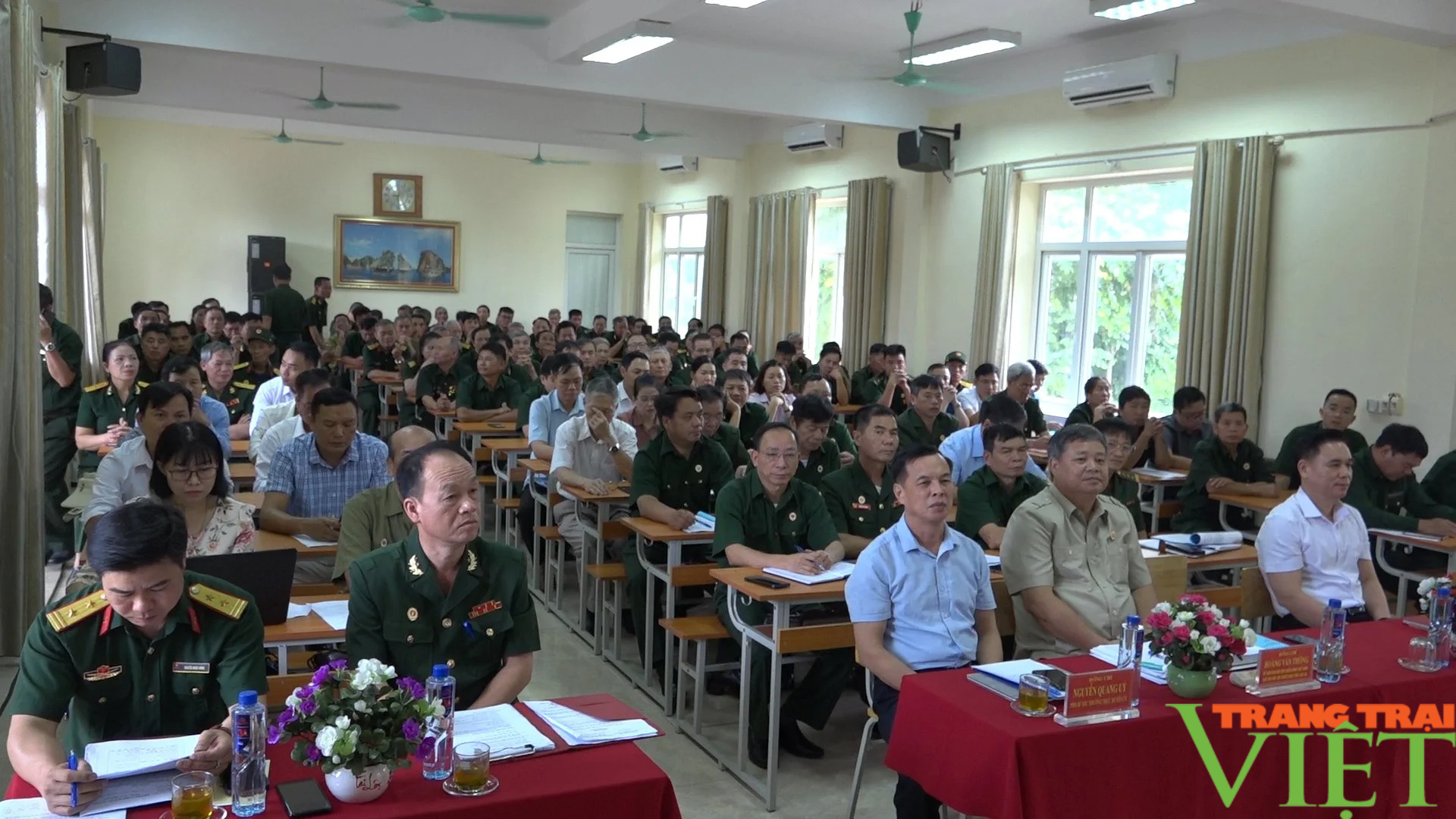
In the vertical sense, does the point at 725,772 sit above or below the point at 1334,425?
below

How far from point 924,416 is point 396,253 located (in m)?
12.0

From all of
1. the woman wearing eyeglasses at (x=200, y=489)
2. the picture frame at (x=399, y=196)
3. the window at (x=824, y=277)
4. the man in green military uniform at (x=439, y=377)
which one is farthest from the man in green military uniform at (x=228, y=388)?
the picture frame at (x=399, y=196)

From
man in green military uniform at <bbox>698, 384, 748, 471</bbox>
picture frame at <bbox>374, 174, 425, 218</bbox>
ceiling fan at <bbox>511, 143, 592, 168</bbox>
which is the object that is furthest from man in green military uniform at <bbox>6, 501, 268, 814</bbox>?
picture frame at <bbox>374, 174, 425, 218</bbox>

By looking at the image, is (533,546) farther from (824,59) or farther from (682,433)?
(824,59)

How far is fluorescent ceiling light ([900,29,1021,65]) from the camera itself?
26.0 ft

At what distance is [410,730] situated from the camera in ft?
6.33

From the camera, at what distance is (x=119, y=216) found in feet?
49.6

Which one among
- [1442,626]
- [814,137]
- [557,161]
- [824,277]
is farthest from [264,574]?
[557,161]

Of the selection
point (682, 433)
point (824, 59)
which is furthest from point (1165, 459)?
point (824, 59)

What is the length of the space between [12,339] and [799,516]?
10.5 feet

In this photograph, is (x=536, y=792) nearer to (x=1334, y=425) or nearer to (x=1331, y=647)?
(x=1331, y=647)

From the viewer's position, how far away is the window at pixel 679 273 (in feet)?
53.7

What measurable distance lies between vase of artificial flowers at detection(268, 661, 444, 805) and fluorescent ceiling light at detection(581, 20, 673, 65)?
6.46 m

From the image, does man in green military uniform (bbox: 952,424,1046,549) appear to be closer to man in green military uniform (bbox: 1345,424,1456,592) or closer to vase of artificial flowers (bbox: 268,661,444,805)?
man in green military uniform (bbox: 1345,424,1456,592)
